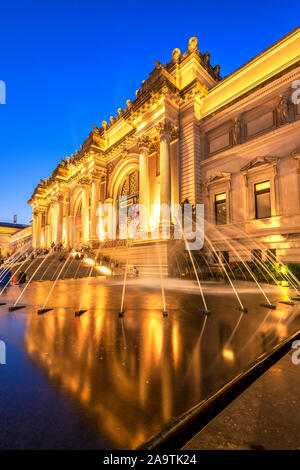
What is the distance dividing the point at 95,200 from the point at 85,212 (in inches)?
105

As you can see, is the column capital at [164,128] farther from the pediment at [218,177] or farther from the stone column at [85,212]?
the stone column at [85,212]

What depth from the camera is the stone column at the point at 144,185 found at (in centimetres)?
1981

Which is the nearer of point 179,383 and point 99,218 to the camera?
point 179,383

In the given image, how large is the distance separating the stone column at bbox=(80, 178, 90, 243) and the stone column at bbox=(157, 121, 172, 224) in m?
14.3

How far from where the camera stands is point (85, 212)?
29578mm

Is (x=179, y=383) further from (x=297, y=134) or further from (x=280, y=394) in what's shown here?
(x=297, y=134)

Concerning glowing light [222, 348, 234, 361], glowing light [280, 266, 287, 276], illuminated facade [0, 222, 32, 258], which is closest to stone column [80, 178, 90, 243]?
glowing light [280, 266, 287, 276]

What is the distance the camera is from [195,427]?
5.06 feet

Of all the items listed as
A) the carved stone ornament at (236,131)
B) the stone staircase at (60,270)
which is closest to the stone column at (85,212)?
the stone staircase at (60,270)

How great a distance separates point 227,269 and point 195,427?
1402 centimetres

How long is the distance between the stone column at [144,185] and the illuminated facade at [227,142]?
0.10 m

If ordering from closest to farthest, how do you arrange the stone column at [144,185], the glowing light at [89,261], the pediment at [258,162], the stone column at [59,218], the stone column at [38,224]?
the pediment at [258,162] → the glowing light at [89,261] → the stone column at [144,185] → the stone column at [59,218] → the stone column at [38,224]

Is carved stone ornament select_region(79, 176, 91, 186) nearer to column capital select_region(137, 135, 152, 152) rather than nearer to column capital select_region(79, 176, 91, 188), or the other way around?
column capital select_region(79, 176, 91, 188)

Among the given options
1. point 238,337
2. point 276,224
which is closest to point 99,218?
point 276,224
